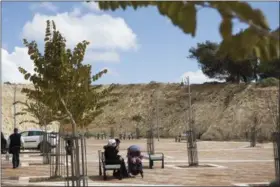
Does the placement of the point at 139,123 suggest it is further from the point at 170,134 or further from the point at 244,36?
the point at 244,36

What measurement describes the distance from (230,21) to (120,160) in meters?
10.9

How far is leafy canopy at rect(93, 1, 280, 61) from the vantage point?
137 inches

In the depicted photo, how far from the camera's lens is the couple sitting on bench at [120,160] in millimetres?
14188

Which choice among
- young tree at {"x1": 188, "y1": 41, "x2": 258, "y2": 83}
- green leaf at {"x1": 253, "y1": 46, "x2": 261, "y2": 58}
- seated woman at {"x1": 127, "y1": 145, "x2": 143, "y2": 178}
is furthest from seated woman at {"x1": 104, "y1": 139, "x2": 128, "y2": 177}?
young tree at {"x1": 188, "y1": 41, "x2": 258, "y2": 83}

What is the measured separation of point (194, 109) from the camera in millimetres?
78500

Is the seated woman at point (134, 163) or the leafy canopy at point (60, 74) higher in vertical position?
the leafy canopy at point (60, 74)

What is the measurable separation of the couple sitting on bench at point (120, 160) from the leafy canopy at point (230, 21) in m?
10.3

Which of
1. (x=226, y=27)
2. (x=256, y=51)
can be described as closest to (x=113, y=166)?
(x=256, y=51)

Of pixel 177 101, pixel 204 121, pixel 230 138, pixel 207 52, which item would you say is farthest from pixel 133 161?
pixel 177 101

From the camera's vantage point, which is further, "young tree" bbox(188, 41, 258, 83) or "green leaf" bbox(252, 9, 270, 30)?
"young tree" bbox(188, 41, 258, 83)

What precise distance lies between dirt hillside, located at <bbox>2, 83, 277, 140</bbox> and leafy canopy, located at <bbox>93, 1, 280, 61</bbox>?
51.3m

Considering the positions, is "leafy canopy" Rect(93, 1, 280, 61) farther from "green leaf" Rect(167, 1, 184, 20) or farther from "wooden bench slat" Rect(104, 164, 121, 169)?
"wooden bench slat" Rect(104, 164, 121, 169)

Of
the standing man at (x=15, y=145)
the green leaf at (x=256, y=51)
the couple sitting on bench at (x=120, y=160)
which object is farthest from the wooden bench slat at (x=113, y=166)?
the green leaf at (x=256, y=51)

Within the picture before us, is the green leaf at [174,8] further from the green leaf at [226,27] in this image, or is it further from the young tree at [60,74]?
the young tree at [60,74]
